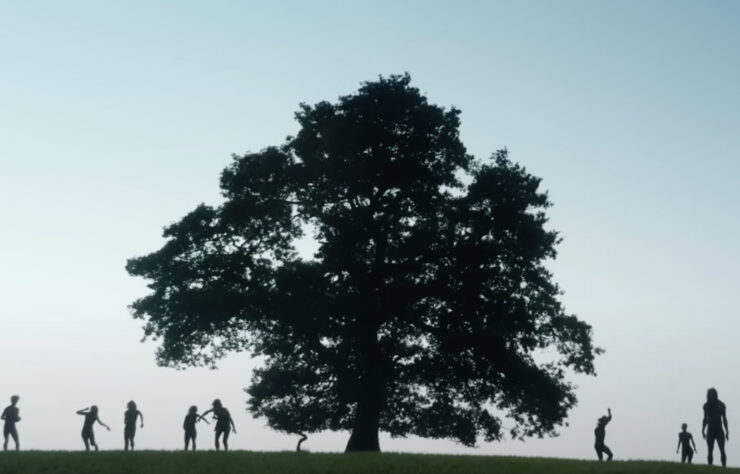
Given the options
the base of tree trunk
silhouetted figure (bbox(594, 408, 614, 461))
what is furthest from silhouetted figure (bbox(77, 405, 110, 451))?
silhouetted figure (bbox(594, 408, 614, 461))

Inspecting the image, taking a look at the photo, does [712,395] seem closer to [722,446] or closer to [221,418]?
[722,446]

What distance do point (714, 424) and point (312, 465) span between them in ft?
43.4

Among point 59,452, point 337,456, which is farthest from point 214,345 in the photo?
point 337,456

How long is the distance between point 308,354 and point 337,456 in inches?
431

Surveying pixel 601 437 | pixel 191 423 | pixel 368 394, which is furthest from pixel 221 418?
pixel 601 437

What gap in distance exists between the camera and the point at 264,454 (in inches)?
1328

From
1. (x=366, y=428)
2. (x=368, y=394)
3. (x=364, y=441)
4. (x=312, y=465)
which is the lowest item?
(x=312, y=465)

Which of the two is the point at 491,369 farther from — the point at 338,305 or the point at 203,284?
the point at 203,284

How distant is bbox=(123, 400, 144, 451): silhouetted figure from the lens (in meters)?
38.3

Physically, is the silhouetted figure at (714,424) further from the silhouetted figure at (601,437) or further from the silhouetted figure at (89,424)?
the silhouetted figure at (89,424)

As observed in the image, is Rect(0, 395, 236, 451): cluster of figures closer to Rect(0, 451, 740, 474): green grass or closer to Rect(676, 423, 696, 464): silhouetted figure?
Rect(0, 451, 740, 474): green grass

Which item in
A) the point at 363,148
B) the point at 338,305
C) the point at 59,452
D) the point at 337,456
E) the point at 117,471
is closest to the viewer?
the point at 117,471

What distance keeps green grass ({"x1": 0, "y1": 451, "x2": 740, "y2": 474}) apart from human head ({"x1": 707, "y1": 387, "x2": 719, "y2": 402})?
2.74 metres

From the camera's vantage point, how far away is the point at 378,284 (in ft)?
140
